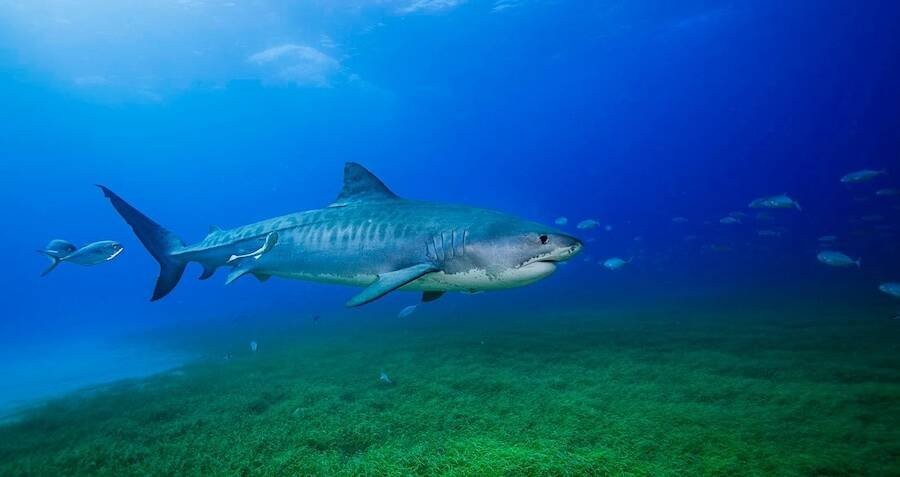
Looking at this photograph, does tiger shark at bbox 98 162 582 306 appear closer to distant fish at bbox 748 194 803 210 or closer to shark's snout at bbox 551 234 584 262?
shark's snout at bbox 551 234 584 262

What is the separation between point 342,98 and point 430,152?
6765 centimetres

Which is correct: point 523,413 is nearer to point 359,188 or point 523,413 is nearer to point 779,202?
point 359,188

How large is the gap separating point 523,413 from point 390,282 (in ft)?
6.88

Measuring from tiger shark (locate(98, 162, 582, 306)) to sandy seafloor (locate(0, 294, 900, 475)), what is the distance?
4.92ft

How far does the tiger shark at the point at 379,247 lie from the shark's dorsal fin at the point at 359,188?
0.02m

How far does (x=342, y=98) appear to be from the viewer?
78.4 m

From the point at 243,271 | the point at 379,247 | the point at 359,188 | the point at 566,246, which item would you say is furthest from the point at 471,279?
the point at 243,271

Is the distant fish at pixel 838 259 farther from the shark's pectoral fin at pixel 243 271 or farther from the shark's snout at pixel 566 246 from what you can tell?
the shark's pectoral fin at pixel 243 271

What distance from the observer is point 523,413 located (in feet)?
14.0

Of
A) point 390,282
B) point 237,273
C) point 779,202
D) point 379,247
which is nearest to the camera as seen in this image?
point 390,282

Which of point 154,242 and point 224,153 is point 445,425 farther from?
point 224,153

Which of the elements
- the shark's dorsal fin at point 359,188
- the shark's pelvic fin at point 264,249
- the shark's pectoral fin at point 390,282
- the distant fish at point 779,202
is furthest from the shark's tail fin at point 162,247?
the distant fish at point 779,202

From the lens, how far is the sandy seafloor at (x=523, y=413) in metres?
3.06

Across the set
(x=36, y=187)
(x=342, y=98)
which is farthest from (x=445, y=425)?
(x=36, y=187)
